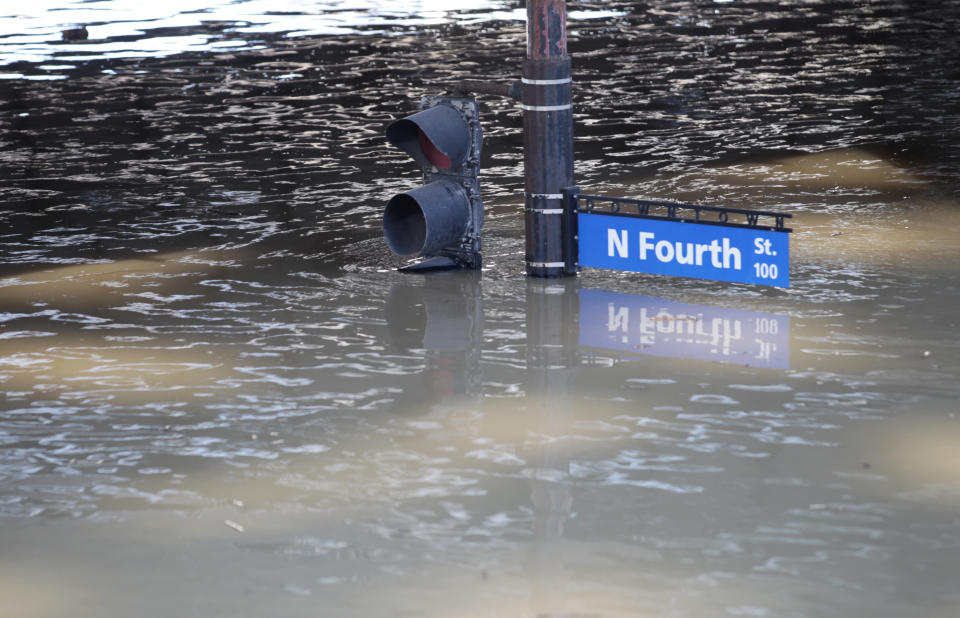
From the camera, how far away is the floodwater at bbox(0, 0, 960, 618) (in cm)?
562

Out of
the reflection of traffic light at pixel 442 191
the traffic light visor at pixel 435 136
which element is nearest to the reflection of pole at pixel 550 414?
the reflection of traffic light at pixel 442 191

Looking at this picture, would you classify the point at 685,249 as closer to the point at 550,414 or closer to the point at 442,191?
the point at 442,191

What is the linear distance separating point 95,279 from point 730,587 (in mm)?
6500

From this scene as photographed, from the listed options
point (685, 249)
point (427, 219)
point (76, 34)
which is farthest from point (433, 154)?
point (76, 34)

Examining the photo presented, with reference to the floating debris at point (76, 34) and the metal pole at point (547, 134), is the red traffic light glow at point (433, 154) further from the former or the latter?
the floating debris at point (76, 34)

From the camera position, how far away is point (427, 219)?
32.5 feet

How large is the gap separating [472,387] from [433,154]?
306 cm

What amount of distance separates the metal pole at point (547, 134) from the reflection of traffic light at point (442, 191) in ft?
1.38

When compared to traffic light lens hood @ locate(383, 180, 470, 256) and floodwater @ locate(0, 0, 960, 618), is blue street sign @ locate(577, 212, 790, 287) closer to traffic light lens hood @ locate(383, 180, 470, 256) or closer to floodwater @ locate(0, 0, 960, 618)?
floodwater @ locate(0, 0, 960, 618)

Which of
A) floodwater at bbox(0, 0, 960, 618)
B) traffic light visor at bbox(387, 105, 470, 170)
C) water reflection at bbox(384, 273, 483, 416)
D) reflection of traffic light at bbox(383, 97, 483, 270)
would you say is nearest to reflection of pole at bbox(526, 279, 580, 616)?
floodwater at bbox(0, 0, 960, 618)

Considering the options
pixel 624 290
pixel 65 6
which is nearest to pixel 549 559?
pixel 624 290

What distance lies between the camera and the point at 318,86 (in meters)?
19.6

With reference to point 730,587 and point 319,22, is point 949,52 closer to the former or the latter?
point 319,22

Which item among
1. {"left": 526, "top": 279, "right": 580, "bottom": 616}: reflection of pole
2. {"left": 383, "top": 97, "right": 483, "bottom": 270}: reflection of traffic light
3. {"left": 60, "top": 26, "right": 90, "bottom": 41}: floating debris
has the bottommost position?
{"left": 526, "top": 279, "right": 580, "bottom": 616}: reflection of pole
